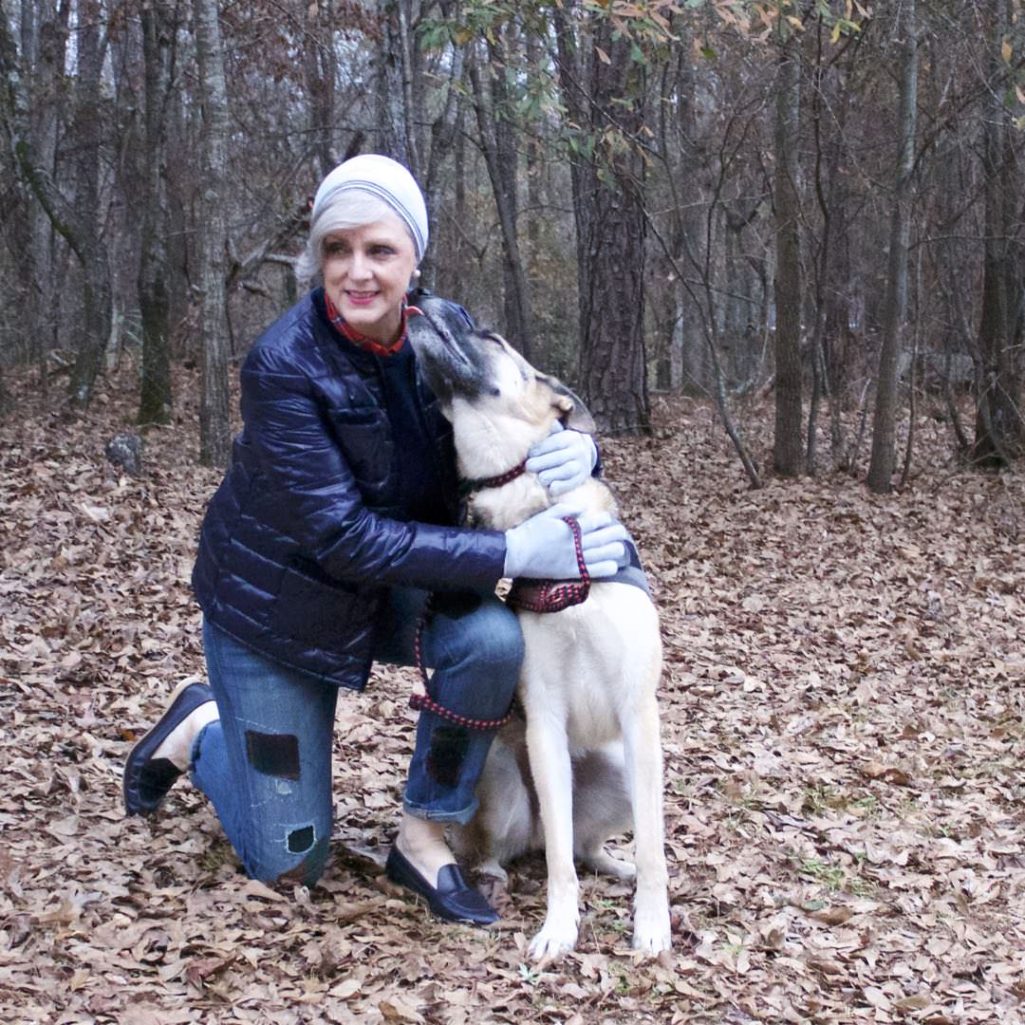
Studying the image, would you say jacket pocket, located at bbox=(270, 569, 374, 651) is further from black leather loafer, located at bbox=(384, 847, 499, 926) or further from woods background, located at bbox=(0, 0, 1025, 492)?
woods background, located at bbox=(0, 0, 1025, 492)

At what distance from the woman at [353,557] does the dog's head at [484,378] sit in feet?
0.19

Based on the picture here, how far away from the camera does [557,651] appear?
3.00 m

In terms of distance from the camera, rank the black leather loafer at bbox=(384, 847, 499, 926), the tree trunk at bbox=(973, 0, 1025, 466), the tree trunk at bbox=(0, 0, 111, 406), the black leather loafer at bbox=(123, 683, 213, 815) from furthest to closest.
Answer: the tree trunk at bbox=(0, 0, 111, 406)
the tree trunk at bbox=(973, 0, 1025, 466)
the black leather loafer at bbox=(123, 683, 213, 815)
the black leather loafer at bbox=(384, 847, 499, 926)

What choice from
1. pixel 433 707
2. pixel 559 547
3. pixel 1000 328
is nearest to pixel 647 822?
pixel 433 707

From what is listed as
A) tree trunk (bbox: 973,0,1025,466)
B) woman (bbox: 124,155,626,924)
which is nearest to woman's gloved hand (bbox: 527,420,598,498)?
woman (bbox: 124,155,626,924)

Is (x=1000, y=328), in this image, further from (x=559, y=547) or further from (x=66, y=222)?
(x=559, y=547)

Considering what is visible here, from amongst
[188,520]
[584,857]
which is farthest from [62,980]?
[188,520]

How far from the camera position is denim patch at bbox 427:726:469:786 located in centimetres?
311

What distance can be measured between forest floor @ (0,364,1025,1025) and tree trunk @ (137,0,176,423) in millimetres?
2683

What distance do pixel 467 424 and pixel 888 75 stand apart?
8327 mm

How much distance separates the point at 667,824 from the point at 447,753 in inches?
42.6

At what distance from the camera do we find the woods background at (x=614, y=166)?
8609 millimetres

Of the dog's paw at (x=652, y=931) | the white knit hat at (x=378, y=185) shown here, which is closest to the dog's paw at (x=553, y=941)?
the dog's paw at (x=652, y=931)

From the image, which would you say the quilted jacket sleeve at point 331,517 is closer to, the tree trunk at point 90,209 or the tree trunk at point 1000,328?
the tree trunk at point 90,209
